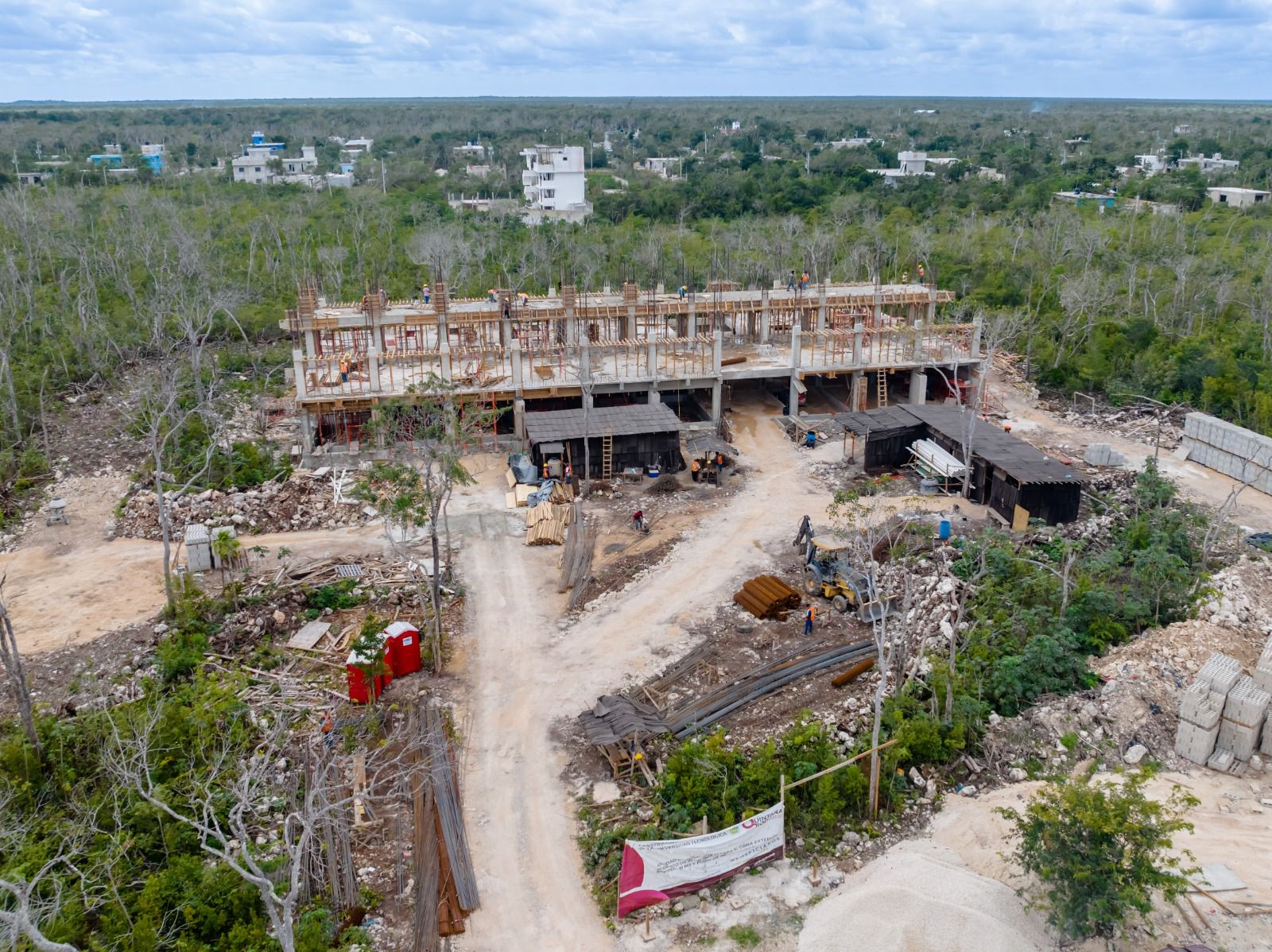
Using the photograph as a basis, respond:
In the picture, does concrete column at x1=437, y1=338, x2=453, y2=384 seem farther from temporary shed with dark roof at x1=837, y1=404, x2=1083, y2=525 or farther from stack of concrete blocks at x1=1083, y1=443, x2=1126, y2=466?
stack of concrete blocks at x1=1083, y1=443, x2=1126, y2=466

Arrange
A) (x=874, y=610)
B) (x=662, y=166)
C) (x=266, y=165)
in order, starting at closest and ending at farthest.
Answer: (x=874, y=610), (x=266, y=165), (x=662, y=166)

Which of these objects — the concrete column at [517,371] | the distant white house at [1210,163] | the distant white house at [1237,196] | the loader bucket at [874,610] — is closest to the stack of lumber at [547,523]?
the concrete column at [517,371]

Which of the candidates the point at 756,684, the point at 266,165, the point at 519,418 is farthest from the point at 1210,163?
the point at 756,684

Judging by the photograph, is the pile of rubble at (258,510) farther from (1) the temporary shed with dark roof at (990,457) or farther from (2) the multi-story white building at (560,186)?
(2) the multi-story white building at (560,186)

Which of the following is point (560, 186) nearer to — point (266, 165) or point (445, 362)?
point (266, 165)

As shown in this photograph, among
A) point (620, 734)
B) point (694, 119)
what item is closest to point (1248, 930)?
point (620, 734)

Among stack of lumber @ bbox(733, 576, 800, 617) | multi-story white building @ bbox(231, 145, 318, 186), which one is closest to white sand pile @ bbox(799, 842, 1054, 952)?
stack of lumber @ bbox(733, 576, 800, 617)

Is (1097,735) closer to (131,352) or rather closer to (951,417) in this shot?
(951,417)
